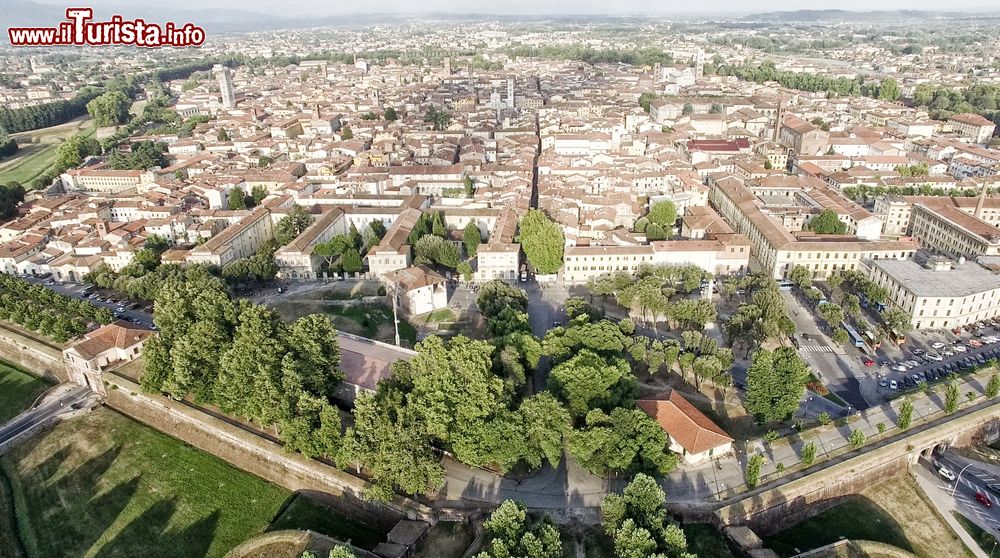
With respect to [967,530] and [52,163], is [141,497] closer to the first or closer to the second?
[967,530]

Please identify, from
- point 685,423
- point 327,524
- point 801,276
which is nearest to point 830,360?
point 801,276

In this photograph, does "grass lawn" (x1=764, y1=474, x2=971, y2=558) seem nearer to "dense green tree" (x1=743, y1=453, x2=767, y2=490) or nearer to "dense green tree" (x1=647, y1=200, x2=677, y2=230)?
"dense green tree" (x1=743, y1=453, x2=767, y2=490)

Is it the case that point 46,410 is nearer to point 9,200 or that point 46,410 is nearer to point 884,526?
point 9,200

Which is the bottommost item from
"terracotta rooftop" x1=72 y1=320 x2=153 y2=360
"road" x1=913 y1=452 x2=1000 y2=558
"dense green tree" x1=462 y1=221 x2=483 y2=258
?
"road" x1=913 y1=452 x2=1000 y2=558

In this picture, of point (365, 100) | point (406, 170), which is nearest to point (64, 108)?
point (365, 100)

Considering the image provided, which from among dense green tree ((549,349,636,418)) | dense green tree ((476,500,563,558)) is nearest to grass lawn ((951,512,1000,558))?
dense green tree ((549,349,636,418))

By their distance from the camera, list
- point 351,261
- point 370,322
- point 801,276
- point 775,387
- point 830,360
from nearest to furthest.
→ point 775,387
point 830,360
point 370,322
point 801,276
point 351,261
